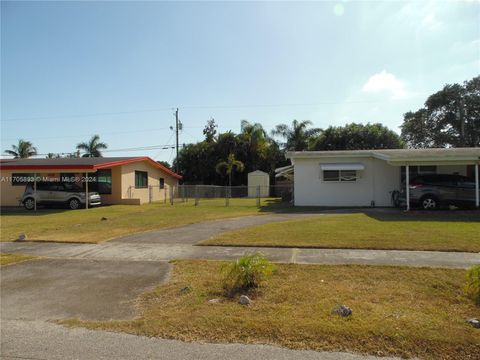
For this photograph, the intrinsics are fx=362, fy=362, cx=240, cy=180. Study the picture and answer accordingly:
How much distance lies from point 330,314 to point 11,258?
6.99 m

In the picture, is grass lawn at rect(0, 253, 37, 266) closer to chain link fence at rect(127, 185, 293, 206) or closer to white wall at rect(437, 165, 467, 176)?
chain link fence at rect(127, 185, 293, 206)

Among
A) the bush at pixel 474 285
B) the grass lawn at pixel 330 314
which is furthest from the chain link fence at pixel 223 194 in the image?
the bush at pixel 474 285

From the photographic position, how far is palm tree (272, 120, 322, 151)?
41062mm

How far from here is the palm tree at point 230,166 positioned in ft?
123

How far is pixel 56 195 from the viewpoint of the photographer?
20.9 meters

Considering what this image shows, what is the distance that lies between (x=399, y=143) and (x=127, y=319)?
38968mm

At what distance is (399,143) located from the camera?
38.3m

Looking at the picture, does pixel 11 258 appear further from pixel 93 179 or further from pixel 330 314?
pixel 93 179

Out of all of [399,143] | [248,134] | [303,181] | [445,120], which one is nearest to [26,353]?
[303,181]

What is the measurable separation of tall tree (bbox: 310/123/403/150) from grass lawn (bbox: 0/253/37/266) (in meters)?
34.8

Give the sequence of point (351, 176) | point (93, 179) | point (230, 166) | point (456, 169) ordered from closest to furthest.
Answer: point (456, 169) < point (351, 176) < point (93, 179) < point (230, 166)

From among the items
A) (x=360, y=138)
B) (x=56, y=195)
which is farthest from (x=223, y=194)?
(x=360, y=138)

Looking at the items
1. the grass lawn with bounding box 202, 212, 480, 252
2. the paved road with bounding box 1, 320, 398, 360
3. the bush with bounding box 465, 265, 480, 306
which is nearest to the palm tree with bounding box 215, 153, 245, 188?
the grass lawn with bounding box 202, 212, 480, 252

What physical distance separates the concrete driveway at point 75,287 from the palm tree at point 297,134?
35.4m
